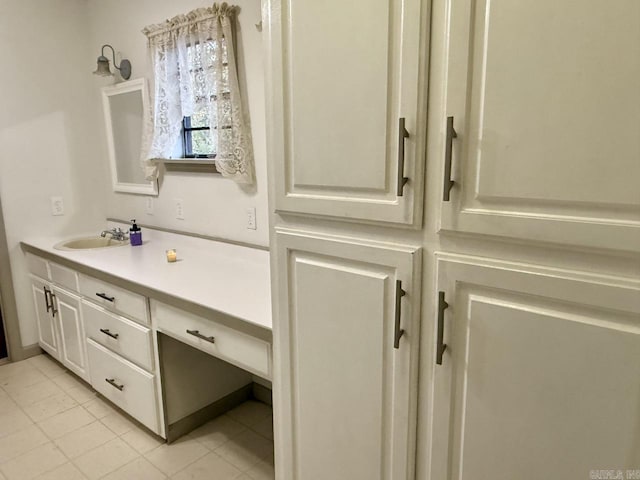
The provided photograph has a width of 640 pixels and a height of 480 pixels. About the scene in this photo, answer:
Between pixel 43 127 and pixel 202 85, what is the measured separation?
4.61 feet

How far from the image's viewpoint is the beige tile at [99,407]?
8.24 ft

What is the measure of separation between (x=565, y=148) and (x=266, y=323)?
1.07 m

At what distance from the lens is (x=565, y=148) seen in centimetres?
81

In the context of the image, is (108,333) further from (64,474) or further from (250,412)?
(250,412)

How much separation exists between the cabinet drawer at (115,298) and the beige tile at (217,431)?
686 mm

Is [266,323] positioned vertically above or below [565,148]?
below

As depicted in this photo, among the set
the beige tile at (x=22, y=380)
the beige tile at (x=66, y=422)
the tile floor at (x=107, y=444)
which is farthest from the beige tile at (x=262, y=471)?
the beige tile at (x=22, y=380)

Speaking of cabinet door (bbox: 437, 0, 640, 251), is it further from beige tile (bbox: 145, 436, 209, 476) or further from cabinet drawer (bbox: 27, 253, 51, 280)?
cabinet drawer (bbox: 27, 253, 51, 280)

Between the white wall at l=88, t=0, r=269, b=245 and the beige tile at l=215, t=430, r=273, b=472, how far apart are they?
1.00 m

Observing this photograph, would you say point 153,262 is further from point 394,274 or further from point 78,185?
point 394,274

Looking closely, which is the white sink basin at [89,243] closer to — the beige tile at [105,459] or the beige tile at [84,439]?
the beige tile at [84,439]

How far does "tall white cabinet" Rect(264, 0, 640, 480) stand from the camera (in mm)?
792

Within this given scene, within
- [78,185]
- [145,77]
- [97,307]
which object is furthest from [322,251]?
[78,185]

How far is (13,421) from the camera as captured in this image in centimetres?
246
